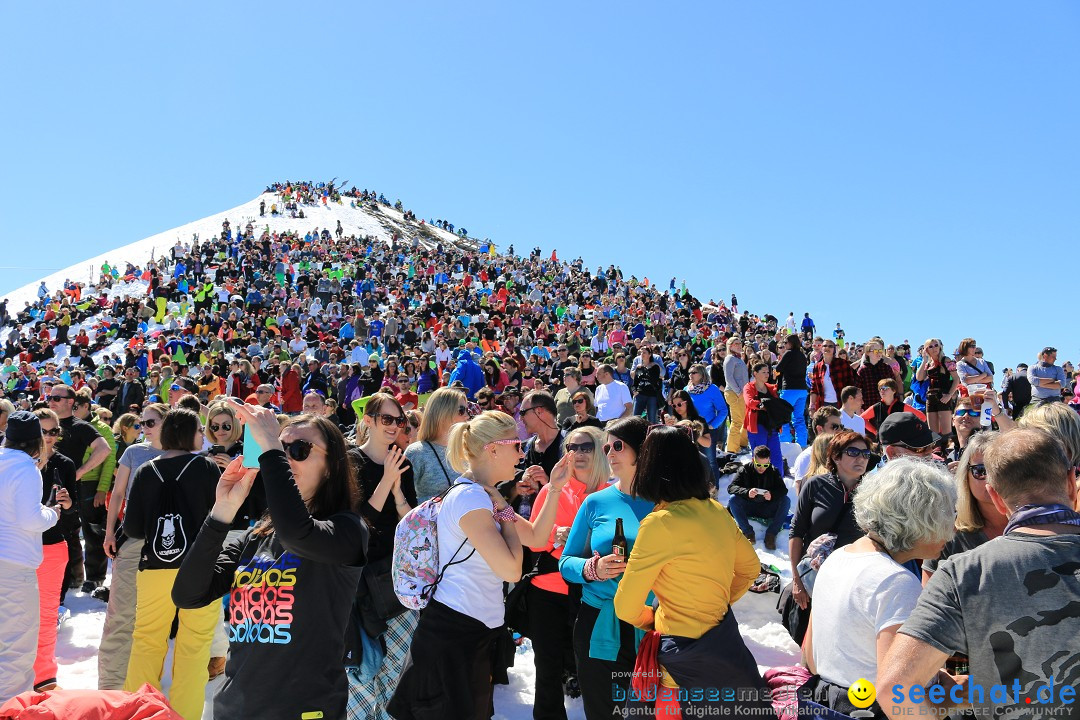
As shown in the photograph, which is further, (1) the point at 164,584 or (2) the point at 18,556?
(1) the point at 164,584

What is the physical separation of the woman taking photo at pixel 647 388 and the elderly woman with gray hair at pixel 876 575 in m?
7.23

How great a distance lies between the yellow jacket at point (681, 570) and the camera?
2736 mm

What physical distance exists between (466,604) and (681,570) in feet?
2.84

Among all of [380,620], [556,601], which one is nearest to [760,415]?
[556,601]

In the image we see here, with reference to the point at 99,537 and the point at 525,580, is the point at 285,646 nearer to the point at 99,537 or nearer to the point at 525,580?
the point at 525,580

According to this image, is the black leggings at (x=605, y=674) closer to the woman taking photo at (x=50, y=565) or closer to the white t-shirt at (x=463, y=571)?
the white t-shirt at (x=463, y=571)

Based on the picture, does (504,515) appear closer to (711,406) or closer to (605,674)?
(605,674)

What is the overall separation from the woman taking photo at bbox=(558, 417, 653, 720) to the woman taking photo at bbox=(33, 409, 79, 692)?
10.3ft

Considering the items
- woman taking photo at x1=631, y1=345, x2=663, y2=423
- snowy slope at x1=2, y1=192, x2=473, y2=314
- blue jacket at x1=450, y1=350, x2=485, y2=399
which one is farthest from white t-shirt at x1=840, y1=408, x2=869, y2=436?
snowy slope at x1=2, y1=192, x2=473, y2=314

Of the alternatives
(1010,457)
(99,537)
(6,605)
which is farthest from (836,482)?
(99,537)

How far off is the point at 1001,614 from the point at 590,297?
33.8 metres

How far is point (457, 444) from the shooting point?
10.2 feet

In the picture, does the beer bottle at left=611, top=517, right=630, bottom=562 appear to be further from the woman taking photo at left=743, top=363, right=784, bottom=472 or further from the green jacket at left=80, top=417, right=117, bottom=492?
the green jacket at left=80, top=417, right=117, bottom=492

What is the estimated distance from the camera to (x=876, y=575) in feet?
7.79
